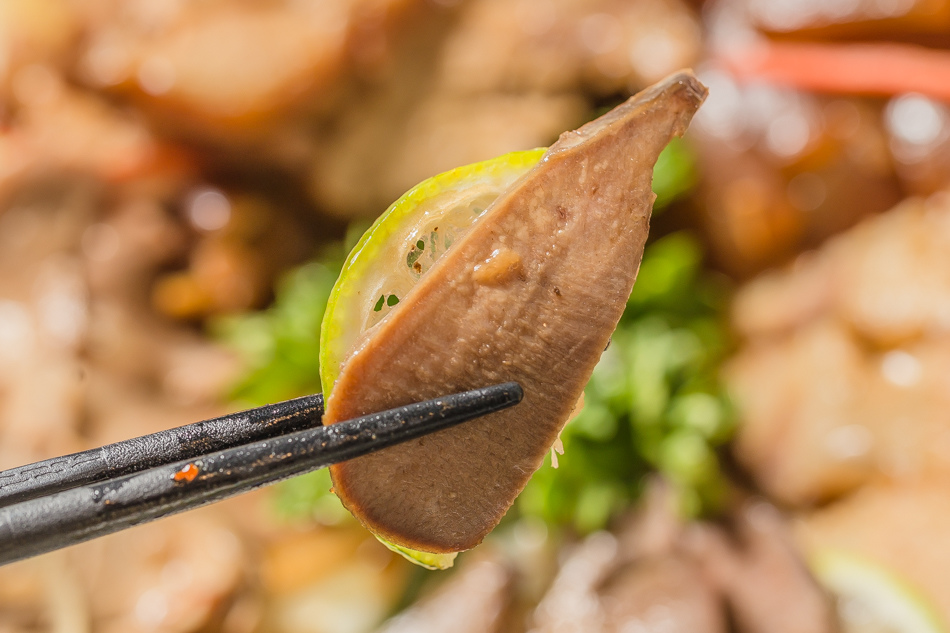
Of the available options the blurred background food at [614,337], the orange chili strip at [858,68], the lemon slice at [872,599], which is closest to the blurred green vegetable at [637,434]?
the blurred background food at [614,337]

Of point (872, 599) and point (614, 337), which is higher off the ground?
point (614, 337)

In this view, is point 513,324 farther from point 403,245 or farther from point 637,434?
point 637,434

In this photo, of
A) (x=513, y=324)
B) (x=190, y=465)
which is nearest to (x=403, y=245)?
(x=513, y=324)

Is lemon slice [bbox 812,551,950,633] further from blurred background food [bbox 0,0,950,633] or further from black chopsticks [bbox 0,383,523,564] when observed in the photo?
black chopsticks [bbox 0,383,523,564]

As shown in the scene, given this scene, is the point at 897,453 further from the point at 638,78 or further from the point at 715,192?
the point at 638,78

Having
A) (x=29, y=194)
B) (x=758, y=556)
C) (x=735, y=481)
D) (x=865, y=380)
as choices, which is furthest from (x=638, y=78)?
(x=29, y=194)

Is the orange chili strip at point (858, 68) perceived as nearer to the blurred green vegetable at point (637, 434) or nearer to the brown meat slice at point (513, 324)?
the blurred green vegetable at point (637, 434)
